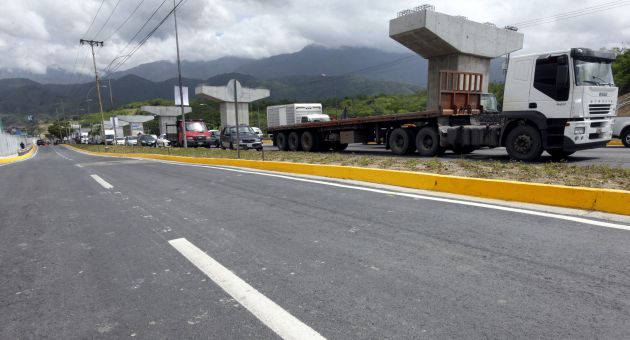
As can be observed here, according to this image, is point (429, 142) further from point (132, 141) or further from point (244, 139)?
point (132, 141)

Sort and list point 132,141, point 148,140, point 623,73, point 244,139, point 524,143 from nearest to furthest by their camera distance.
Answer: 1. point 524,143
2. point 244,139
3. point 623,73
4. point 148,140
5. point 132,141

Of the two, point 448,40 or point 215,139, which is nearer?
point 448,40

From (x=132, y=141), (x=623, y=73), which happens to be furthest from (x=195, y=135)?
(x=623, y=73)

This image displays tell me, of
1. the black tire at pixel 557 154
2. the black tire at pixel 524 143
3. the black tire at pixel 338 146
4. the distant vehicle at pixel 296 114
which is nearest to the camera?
the black tire at pixel 524 143

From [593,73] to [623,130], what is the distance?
7.91 meters

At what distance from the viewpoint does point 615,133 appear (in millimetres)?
14492

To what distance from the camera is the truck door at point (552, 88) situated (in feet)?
28.1

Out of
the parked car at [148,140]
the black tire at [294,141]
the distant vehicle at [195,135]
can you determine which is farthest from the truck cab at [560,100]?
the parked car at [148,140]

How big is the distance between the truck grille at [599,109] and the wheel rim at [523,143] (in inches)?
55.8

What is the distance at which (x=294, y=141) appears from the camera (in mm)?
18578

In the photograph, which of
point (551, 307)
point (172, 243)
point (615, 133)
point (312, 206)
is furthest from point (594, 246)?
point (615, 133)

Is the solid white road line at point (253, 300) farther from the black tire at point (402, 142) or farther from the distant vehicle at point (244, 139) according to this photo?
the distant vehicle at point (244, 139)

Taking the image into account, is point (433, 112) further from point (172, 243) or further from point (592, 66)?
point (172, 243)

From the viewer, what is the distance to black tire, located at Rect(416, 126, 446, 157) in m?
12.1
